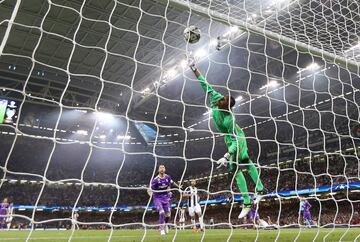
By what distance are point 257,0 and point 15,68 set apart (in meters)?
15.6

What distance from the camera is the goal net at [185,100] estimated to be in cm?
430

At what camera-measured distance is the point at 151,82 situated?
19.9 m

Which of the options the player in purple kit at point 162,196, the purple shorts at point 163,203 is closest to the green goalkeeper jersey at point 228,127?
the player in purple kit at point 162,196

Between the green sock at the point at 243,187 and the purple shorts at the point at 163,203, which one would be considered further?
the purple shorts at the point at 163,203

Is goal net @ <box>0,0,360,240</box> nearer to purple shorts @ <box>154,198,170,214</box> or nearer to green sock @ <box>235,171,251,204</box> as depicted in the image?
green sock @ <box>235,171,251,204</box>

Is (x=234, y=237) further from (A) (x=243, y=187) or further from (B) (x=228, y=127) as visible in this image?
(B) (x=228, y=127)

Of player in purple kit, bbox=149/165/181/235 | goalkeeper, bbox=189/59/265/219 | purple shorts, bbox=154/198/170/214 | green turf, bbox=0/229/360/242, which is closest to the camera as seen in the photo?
goalkeeper, bbox=189/59/265/219

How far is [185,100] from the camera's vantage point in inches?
840

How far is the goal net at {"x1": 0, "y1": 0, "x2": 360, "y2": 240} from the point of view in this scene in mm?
4301

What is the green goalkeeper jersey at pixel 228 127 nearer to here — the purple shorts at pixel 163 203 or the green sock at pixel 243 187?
the green sock at pixel 243 187

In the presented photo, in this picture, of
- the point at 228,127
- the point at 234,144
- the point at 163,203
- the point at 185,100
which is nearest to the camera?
the point at 234,144

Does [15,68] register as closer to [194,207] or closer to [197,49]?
[197,49]

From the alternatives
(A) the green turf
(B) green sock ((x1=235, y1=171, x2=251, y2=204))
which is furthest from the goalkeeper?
(A) the green turf

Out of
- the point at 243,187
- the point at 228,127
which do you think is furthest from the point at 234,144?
the point at 243,187
